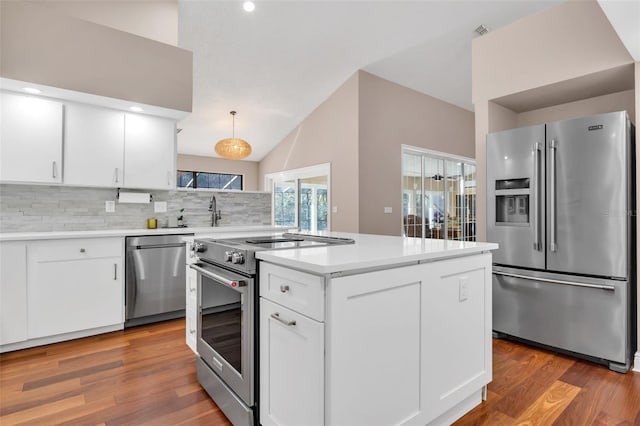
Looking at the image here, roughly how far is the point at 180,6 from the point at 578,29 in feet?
12.5

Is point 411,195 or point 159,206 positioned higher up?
point 411,195

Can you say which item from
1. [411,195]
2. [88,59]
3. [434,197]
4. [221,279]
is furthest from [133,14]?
[434,197]

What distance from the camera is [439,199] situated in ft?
20.9

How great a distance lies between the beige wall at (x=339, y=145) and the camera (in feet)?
17.0

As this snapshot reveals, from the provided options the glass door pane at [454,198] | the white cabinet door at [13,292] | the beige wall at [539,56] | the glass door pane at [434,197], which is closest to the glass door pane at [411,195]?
the glass door pane at [434,197]

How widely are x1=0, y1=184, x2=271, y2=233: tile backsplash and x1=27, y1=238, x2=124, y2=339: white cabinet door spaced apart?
64 centimetres

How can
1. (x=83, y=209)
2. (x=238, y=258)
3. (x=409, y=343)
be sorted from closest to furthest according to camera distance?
(x=409, y=343), (x=238, y=258), (x=83, y=209)

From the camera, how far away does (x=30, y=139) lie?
9.58 feet

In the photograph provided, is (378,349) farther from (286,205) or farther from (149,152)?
(286,205)

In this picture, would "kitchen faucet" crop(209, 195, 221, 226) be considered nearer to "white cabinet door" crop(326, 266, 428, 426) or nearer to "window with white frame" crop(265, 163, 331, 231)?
"window with white frame" crop(265, 163, 331, 231)

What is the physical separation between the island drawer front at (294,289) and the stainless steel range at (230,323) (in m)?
0.09

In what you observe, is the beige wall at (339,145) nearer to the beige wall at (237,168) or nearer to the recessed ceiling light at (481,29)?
the recessed ceiling light at (481,29)

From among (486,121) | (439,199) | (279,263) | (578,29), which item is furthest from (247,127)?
(279,263)

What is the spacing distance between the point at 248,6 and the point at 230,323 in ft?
11.4
